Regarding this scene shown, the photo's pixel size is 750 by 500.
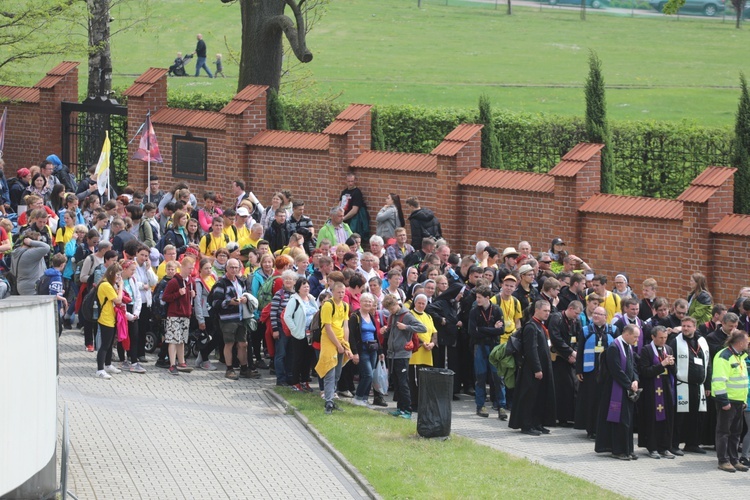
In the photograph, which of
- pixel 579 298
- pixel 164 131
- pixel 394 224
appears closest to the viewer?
pixel 579 298

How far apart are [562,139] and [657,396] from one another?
33.5 feet

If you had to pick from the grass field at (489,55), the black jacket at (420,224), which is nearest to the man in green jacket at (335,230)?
the black jacket at (420,224)

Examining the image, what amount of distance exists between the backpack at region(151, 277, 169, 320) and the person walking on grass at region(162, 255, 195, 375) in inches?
5.4

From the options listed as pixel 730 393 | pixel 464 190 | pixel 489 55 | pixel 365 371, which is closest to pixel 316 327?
pixel 365 371

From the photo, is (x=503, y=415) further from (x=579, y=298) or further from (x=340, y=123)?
(x=340, y=123)

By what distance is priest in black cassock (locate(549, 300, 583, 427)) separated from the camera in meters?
16.9

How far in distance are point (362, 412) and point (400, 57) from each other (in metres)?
46.7

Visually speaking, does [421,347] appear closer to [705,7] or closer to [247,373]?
[247,373]

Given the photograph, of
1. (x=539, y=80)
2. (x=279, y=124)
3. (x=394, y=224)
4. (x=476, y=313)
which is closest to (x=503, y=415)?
(x=476, y=313)

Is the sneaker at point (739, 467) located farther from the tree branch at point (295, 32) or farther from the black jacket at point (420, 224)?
the tree branch at point (295, 32)

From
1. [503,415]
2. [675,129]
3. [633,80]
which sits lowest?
[503,415]

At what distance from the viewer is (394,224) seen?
75.8ft

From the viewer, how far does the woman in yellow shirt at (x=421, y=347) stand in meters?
16.9

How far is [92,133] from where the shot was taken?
96.2ft
